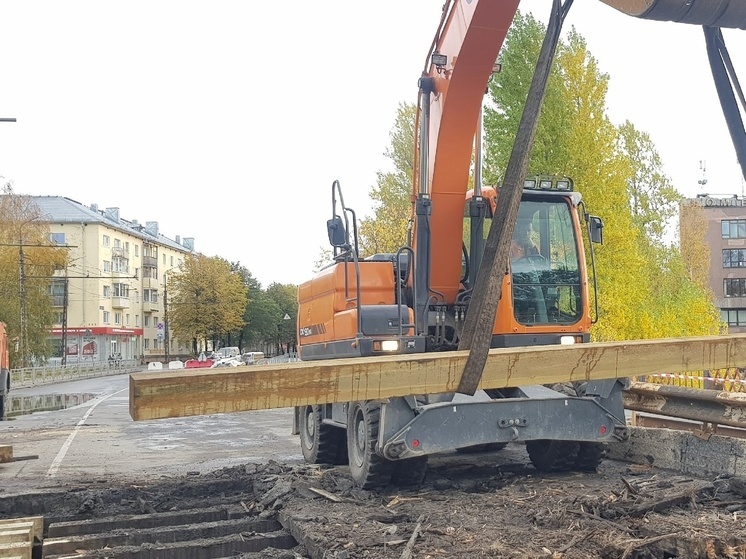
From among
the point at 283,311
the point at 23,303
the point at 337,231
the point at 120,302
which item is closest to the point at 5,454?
the point at 337,231

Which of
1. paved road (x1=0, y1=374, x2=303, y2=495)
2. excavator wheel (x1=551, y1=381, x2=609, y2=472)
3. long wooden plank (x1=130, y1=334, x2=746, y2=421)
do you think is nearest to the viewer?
long wooden plank (x1=130, y1=334, x2=746, y2=421)

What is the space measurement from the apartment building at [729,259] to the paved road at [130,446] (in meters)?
57.9

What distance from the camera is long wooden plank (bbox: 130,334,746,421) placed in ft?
10.0

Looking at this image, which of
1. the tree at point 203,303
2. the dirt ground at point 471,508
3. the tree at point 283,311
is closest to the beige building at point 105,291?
the tree at point 203,303

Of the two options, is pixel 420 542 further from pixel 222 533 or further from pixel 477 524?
pixel 222 533

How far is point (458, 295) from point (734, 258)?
68.1m

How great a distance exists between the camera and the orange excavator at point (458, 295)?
7.15 metres

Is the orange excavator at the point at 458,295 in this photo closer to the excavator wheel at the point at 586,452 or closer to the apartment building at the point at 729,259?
the excavator wheel at the point at 586,452

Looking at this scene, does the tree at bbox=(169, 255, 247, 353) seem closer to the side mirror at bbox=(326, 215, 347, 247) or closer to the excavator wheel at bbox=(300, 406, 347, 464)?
the excavator wheel at bbox=(300, 406, 347, 464)

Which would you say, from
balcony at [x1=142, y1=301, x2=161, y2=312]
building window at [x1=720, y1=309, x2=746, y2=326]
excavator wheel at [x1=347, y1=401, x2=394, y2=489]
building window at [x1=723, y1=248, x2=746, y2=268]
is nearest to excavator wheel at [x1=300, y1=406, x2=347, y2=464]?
excavator wheel at [x1=347, y1=401, x2=394, y2=489]

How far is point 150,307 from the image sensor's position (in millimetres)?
95625

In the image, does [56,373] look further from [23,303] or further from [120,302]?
[120,302]

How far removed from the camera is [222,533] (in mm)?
6230

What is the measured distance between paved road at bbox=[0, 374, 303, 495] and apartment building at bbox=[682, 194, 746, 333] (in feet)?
190
